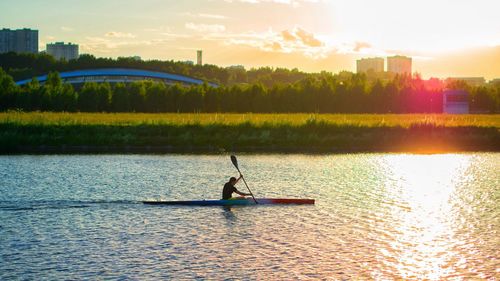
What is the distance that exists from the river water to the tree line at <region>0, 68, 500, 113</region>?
55.1m

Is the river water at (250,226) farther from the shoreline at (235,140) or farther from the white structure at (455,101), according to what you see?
the white structure at (455,101)

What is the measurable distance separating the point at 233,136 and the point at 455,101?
6812 centimetres

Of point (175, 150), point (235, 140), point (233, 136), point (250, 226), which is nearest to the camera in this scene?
point (250, 226)

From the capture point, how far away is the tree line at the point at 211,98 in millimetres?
103188

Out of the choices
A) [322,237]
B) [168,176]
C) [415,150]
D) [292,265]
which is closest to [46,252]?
[292,265]

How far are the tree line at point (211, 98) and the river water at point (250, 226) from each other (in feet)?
181

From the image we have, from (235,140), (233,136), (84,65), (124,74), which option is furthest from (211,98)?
(84,65)

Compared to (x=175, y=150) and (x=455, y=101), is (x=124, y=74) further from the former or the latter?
(x=175, y=150)

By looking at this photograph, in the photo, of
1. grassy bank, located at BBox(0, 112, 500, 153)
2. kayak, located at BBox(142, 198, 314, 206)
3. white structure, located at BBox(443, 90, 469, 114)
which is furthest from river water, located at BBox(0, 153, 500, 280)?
white structure, located at BBox(443, 90, 469, 114)

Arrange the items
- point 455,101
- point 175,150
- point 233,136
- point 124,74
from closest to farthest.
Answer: point 175,150 < point 233,136 < point 455,101 < point 124,74

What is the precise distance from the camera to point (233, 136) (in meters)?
68.7

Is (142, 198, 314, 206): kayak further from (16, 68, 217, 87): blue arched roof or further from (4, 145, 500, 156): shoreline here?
(16, 68, 217, 87): blue arched roof

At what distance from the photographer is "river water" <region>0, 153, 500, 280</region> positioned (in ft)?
74.0

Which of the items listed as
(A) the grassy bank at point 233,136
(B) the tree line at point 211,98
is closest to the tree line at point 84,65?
(B) the tree line at point 211,98
